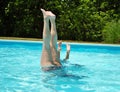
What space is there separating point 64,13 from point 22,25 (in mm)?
2836

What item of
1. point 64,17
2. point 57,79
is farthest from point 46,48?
point 64,17

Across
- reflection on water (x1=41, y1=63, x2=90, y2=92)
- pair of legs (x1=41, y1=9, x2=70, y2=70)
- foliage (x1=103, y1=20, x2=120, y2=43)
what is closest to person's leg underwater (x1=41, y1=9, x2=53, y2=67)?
pair of legs (x1=41, y1=9, x2=70, y2=70)

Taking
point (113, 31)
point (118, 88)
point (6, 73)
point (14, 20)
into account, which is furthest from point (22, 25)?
point (118, 88)

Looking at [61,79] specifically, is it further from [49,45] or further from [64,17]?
[64,17]

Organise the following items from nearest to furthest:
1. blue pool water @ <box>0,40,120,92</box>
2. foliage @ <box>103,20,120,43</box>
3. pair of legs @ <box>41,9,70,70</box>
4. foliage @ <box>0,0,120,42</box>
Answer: blue pool water @ <box>0,40,120,92</box>, pair of legs @ <box>41,9,70,70</box>, foliage @ <box>103,20,120,43</box>, foliage @ <box>0,0,120,42</box>

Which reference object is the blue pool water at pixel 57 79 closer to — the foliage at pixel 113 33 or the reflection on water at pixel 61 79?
the reflection on water at pixel 61 79

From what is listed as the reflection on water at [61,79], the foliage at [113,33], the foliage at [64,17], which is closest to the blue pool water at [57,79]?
the reflection on water at [61,79]

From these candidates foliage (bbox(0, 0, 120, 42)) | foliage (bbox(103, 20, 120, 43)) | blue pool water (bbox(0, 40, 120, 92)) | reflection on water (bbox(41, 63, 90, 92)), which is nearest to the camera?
blue pool water (bbox(0, 40, 120, 92))

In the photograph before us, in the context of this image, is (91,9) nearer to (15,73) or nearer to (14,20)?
(14,20)

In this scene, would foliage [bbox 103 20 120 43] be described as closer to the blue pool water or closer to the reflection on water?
the blue pool water

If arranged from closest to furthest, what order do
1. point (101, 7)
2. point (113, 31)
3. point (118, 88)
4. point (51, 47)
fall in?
point (118, 88)
point (51, 47)
point (113, 31)
point (101, 7)

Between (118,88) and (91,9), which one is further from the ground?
(91,9)

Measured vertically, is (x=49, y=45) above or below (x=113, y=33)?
above

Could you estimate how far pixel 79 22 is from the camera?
19.1m
